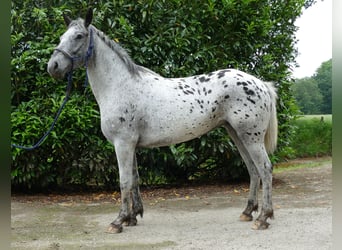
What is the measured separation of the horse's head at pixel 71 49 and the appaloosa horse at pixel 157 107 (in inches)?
0.4

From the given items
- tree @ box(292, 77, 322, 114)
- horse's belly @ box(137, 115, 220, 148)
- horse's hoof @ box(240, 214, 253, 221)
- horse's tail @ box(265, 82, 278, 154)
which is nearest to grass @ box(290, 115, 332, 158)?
tree @ box(292, 77, 322, 114)

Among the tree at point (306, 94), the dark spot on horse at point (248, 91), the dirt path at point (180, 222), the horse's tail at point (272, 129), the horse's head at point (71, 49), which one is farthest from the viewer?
the tree at point (306, 94)

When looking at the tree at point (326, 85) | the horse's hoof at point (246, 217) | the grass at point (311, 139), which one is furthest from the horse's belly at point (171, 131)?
the grass at point (311, 139)

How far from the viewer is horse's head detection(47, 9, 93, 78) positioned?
11.5ft

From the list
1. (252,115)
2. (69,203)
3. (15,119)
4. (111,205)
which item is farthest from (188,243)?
(15,119)

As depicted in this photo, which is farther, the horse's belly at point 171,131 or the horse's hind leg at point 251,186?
the horse's hind leg at point 251,186

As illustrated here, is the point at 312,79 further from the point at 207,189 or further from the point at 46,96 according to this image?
the point at 46,96

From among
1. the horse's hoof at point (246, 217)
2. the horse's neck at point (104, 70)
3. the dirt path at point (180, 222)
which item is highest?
the horse's neck at point (104, 70)

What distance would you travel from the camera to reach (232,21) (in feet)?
19.3

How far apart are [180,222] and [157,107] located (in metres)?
1.38

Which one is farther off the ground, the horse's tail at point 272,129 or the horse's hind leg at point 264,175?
the horse's tail at point 272,129

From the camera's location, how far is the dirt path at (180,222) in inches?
131

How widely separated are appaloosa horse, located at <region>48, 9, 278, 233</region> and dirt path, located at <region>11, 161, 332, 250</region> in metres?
0.29

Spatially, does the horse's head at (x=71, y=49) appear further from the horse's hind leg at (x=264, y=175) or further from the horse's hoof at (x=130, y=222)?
the horse's hind leg at (x=264, y=175)
